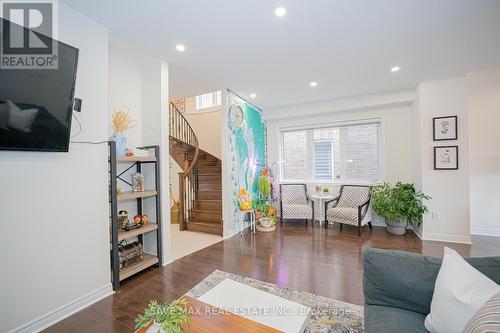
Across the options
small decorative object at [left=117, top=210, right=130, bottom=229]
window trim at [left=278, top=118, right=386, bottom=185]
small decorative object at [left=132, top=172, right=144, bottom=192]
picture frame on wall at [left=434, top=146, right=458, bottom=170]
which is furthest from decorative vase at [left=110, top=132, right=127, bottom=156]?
picture frame on wall at [left=434, top=146, right=458, bottom=170]

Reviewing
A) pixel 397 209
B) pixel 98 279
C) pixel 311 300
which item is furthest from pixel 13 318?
pixel 397 209

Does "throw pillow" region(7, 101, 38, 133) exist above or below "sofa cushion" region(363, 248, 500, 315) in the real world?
above

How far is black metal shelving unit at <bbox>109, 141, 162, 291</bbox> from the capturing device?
2.29 metres

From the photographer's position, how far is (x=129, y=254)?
8.51 ft

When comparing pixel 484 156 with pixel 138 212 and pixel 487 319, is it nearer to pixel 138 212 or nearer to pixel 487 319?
pixel 487 319

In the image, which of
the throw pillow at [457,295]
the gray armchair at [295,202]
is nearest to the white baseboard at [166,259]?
the gray armchair at [295,202]

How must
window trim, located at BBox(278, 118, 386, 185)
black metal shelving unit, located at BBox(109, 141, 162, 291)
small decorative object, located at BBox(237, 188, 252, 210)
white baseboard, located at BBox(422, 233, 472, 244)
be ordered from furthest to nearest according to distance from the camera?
window trim, located at BBox(278, 118, 386, 185) < small decorative object, located at BBox(237, 188, 252, 210) < white baseboard, located at BBox(422, 233, 472, 244) < black metal shelving unit, located at BBox(109, 141, 162, 291)

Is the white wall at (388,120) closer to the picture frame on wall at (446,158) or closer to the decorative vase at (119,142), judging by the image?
the picture frame on wall at (446,158)

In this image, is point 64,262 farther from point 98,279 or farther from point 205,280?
point 205,280

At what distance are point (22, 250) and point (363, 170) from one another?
552cm

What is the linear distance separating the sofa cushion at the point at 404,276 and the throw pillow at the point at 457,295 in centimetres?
13

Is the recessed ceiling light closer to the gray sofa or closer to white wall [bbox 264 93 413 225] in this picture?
the gray sofa

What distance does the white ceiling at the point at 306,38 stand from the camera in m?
2.01

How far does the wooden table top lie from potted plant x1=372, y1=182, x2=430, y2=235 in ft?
12.6
